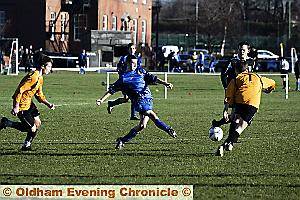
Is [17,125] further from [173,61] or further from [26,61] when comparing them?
[173,61]

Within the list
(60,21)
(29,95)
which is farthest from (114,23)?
(29,95)

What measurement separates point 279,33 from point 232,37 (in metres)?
4.89

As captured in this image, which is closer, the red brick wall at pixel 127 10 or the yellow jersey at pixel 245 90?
the yellow jersey at pixel 245 90

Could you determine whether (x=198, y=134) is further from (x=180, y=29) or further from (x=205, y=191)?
(x=180, y=29)

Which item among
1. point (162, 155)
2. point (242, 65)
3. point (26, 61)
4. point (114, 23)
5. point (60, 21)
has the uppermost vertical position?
point (242, 65)

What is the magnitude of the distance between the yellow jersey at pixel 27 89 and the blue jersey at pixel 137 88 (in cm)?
150

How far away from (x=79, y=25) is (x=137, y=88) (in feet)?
205

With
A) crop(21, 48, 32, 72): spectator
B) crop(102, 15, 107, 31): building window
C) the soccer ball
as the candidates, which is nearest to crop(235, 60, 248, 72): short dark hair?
the soccer ball

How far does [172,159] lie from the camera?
52.1 feet

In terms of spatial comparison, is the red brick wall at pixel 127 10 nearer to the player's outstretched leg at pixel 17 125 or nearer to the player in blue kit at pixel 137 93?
the player in blue kit at pixel 137 93

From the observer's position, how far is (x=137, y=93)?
56.6 feet

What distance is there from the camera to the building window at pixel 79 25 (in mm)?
78562

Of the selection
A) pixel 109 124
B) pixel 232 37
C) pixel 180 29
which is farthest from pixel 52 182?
pixel 180 29

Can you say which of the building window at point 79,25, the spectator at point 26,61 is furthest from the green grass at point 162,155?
the building window at point 79,25
